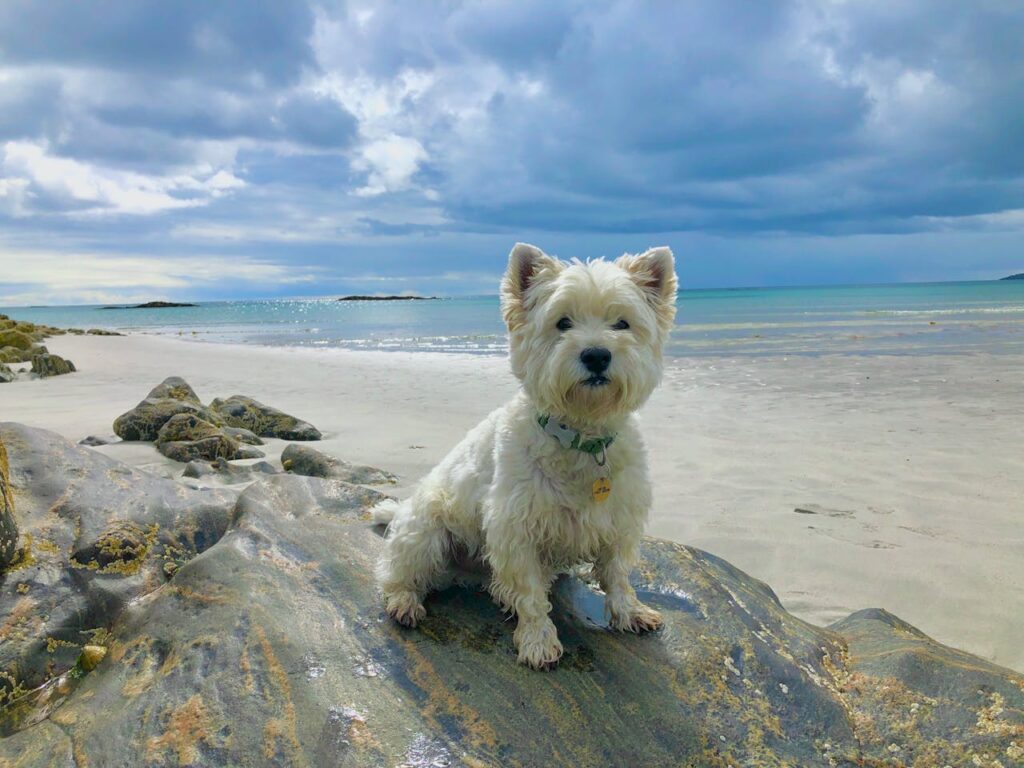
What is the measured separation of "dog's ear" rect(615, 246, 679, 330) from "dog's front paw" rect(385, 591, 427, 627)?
2.00 m

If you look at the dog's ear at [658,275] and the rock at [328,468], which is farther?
the rock at [328,468]

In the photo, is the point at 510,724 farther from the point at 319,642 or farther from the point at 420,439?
the point at 420,439

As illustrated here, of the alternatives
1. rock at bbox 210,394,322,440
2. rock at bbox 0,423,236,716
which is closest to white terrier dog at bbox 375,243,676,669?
rock at bbox 0,423,236,716

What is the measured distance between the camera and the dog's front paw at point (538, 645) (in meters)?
3.15

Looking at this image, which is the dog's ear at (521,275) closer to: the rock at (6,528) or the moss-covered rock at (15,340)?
the rock at (6,528)

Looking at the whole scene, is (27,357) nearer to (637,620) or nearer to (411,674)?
(411,674)

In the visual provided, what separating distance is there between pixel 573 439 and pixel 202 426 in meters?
6.84

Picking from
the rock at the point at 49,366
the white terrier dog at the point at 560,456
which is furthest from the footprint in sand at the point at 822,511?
the rock at the point at 49,366

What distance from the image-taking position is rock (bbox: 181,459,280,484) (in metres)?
7.05

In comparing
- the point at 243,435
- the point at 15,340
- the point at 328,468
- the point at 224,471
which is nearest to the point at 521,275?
the point at 328,468

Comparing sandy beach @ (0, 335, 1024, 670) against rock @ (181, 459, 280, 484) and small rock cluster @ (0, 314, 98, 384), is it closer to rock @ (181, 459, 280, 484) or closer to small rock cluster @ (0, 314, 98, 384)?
small rock cluster @ (0, 314, 98, 384)

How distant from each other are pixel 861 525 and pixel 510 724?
464cm

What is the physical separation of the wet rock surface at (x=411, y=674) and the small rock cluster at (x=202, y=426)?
13.1 feet

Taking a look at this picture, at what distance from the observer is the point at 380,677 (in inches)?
118
